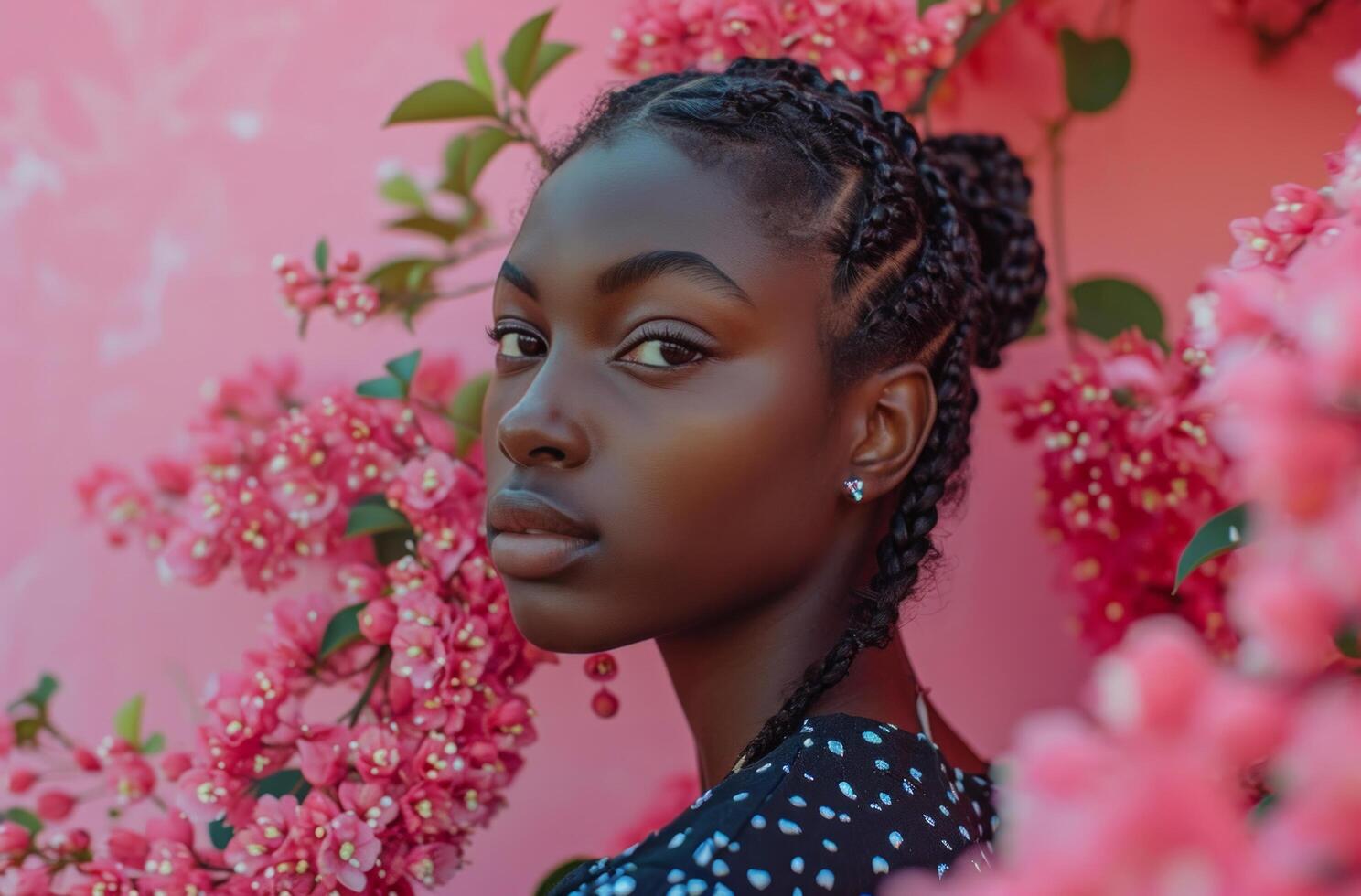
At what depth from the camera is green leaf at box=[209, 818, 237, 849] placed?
1.20m

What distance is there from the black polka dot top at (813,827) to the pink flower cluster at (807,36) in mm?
633

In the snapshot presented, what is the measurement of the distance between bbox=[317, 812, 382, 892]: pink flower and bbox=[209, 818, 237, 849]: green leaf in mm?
169

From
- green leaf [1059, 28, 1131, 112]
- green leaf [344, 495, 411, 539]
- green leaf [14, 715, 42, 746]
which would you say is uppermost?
green leaf [1059, 28, 1131, 112]

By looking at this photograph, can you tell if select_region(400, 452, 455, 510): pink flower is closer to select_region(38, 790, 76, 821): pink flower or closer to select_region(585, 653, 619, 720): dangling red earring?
select_region(585, 653, 619, 720): dangling red earring

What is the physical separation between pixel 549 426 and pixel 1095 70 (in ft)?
2.85

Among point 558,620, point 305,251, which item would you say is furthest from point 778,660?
point 305,251

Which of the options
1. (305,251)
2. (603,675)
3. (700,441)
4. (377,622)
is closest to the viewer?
(700,441)

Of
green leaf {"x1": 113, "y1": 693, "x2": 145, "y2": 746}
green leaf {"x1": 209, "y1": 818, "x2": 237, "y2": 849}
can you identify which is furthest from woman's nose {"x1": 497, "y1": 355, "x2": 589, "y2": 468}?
green leaf {"x1": 113, "y1": 693, "x2": 145, "y2": 746}

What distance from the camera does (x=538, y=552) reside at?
0.94m

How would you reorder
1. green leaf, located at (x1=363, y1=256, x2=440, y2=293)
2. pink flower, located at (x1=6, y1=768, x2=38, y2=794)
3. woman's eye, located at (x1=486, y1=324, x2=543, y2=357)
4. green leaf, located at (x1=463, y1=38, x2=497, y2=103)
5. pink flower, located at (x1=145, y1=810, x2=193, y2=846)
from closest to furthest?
1. woman's eye, located at (x1=486, y1=324, x2=543, y2=357)
2. pink flower, located at (x1=145, y1=810, x2=193, y2=846)
3. pink flower, located at (x1=6, y1=768, x2=38, y2=794)
4. green leaf, located at (x1=463, y1=38, x2=497, y2=103)
5. green leaf, located at (x1=363, y1=256, x2=440, y2=293)

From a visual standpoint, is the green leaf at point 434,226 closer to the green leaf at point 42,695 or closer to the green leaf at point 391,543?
the green leaf at point 391,543

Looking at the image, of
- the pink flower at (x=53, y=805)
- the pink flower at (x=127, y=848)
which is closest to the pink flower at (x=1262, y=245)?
the pink flower at (x=127, y=848)

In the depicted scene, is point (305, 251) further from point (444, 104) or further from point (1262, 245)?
point (1262, 245)

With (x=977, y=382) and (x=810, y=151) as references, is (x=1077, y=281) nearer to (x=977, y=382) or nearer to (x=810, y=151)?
(x=977, y=382)
